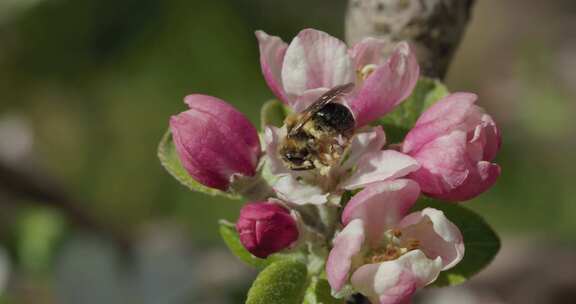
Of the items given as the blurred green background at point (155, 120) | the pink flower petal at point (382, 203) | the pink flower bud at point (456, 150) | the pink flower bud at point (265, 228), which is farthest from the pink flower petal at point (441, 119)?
the blurred green background at point (155, 120)

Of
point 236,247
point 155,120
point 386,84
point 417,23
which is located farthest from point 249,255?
point 155,120

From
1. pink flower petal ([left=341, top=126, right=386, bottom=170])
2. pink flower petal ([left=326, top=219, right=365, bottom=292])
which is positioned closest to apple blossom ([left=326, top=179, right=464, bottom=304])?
pink flower petal ([left=326, top=219, right=365, bottom=292])

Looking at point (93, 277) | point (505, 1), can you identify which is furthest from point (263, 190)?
point (505, 1)

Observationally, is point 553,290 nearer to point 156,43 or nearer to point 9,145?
point 156,43

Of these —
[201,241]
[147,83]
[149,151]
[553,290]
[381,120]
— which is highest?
[381,120]

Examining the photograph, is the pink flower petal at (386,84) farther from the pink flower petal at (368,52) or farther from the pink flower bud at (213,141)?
the pink flower bud at (213,141)

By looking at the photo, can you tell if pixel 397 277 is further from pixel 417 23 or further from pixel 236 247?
pixel 417 23

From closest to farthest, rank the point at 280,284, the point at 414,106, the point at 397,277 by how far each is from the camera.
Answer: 1. the point at 397,277
2. the point at 280,284
3. the point at 414,106
